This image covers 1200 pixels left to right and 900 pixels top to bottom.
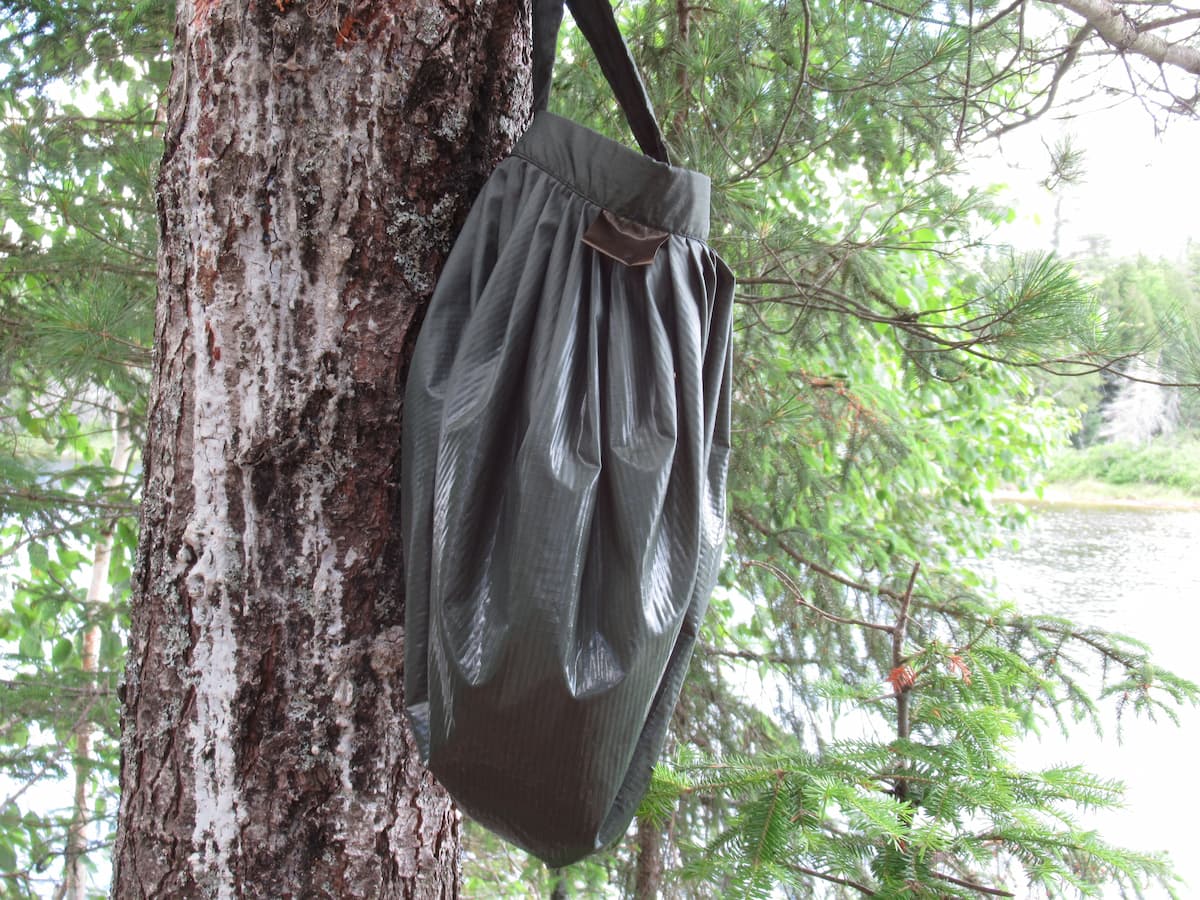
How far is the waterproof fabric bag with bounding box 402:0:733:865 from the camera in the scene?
0.67 m

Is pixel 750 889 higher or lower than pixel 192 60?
lower

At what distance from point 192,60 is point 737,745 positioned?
6.69 ft

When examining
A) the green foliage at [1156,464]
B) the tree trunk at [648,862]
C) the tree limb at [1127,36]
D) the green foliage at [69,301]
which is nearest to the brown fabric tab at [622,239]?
the tree limb at [1127,36]

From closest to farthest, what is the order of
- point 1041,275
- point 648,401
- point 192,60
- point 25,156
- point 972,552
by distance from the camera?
point 648,401
point 192,60
point 1041,275
point 25,156
point 972,552

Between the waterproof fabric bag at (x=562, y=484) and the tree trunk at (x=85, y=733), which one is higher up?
the waterproof fabric bag at (x=562, y=484)

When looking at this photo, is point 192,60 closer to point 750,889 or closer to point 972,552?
point 750,889

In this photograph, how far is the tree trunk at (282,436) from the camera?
0.81 meters

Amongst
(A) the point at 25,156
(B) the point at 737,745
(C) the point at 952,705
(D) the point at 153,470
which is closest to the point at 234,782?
(D) the point at 153,470

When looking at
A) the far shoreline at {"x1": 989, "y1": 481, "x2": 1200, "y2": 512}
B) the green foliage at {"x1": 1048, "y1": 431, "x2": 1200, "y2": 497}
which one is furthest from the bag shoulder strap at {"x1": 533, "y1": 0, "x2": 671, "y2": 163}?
the far shoreline at {"x1": 989, "y1": 481, "x2": 1200, "y2": 512}

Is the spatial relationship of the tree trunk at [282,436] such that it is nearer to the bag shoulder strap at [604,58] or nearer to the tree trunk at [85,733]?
the bag shoulder strap at [604,58]

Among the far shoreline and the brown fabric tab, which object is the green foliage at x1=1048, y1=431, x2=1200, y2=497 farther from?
the brown fabric tab

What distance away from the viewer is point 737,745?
2318 millimetres

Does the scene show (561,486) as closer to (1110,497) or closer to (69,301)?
(69,301)

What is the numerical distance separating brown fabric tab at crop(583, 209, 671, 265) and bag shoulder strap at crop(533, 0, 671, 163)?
13 cm
